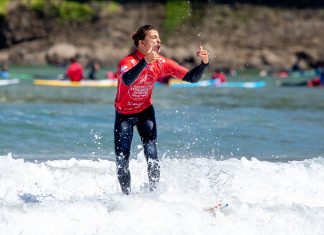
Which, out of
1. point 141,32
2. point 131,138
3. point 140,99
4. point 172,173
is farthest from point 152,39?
point 172,173

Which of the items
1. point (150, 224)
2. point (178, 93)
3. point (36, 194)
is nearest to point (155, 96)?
point (178, 93)

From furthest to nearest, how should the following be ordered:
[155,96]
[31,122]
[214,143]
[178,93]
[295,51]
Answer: [295,51] → [178,93] → [155,96] → [31,122] → [214,143]

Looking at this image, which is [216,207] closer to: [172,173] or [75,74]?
[172,173]

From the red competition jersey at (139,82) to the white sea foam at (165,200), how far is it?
88 cm

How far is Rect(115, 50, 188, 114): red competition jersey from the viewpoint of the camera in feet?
26.5

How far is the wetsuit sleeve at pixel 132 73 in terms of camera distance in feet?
25.2

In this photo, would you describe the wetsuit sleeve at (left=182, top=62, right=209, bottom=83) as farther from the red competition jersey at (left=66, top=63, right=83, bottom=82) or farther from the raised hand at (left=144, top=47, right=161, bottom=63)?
the red competition jersey at (left=66, top=63, right=83, bottom=82)

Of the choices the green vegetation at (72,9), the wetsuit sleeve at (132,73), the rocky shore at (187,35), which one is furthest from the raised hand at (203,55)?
the green vegetation at (72,9)

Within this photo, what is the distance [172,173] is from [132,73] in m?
2.12

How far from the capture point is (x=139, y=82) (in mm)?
8148

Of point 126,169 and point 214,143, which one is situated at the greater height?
point 126,169

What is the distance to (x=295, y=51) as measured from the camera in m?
52.3

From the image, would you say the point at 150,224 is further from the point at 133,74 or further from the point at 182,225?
Result: the point at 133,74

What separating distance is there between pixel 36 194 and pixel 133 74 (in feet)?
6.02
